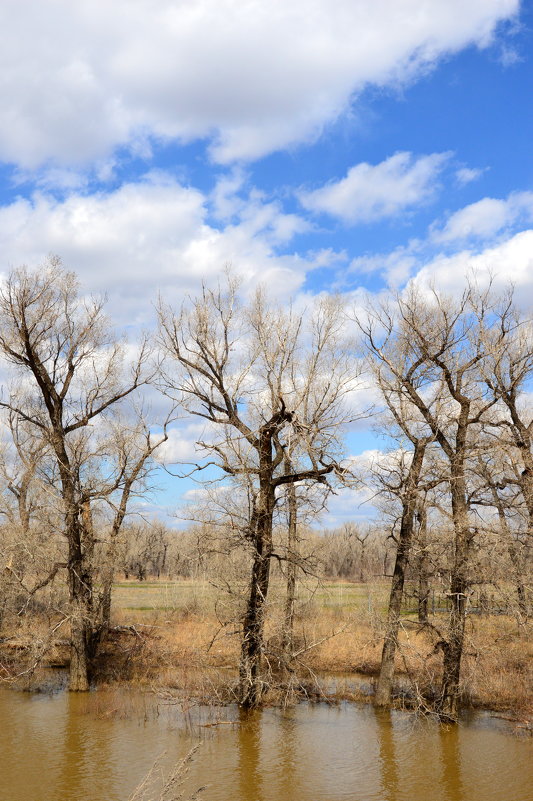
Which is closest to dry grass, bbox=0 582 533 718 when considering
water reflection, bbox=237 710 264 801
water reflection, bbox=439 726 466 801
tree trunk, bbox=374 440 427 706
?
tree trunk, bbox=374 440 427 706

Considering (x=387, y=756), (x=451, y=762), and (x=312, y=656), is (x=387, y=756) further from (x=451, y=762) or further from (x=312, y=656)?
(x=312, y=656)

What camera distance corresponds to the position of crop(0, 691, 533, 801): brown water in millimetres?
12172

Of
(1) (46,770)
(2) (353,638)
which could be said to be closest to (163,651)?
(2) (353,638)

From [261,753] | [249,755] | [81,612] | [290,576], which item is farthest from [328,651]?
[249,755]

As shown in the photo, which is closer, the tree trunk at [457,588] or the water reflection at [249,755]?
the water reflection at [249,755]

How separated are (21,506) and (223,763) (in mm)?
20759

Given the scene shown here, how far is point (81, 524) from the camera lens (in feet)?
64.6

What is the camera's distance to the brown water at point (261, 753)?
12.2m

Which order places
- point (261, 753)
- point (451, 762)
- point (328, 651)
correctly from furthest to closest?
point (328, 651)
point (261, 753)
point (451, 762)

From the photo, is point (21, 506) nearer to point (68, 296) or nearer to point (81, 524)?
point (81, 524)

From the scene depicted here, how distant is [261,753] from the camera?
46.6 ft

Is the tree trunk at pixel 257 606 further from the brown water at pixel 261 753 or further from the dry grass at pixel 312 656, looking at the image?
the brown water at pixel 261 753

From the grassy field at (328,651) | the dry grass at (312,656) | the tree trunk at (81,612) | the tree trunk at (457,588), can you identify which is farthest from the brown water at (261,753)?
the grassy field at (328,651)

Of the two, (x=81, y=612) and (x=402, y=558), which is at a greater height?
(x=402, y=558)
